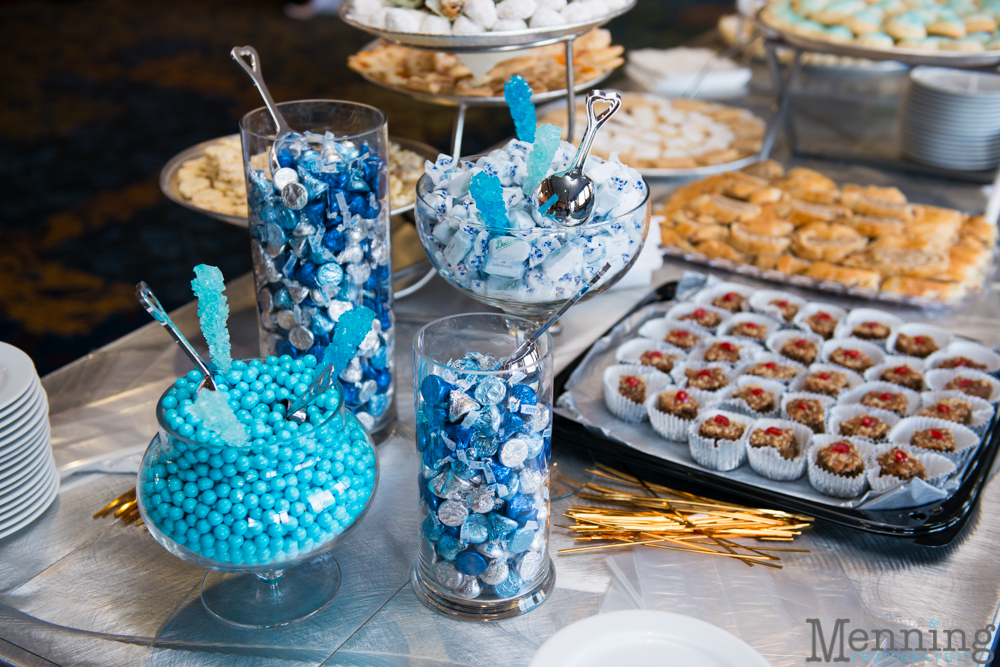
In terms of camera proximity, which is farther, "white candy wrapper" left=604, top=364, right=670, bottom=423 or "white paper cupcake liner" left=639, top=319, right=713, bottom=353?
"white paper cupcake liner" left=639, top=319, right=713, bottom=353

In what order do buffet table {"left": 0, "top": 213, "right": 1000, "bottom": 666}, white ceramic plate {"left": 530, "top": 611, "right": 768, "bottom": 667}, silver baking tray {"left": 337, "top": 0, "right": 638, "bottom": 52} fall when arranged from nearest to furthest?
white ceramic plate {"left": 530, "top": 611, "right": 768, "bottom": 667}, buffet table {"left": 0, "top": 213, "right": 1000, "bottom": 666}, silver baking tray {"left": 337, "top": 0, "right": 638, "bottom": 52}

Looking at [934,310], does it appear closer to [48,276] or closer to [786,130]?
[786,130]

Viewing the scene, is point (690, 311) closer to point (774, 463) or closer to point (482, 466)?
point (774, 463)

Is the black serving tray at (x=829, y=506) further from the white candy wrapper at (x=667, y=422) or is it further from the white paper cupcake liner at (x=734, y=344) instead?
the white paper cupcake liner at (x=734, y=344)

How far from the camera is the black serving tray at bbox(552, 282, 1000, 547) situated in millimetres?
975

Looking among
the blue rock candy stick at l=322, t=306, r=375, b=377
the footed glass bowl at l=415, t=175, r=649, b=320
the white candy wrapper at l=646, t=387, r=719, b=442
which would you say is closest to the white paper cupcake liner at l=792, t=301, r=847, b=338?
the white candy wrapper at l=646, t=387, r=719, b=442

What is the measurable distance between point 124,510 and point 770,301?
1062 mm

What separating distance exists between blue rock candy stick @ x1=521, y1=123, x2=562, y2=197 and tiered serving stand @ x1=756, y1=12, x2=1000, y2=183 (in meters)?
1.17

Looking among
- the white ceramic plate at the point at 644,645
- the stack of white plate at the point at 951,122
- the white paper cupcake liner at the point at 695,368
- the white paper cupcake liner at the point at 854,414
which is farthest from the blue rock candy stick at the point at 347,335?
the stack of white plate at the point at 951,122

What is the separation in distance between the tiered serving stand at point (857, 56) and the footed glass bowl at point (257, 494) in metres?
1.52

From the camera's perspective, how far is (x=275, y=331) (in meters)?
1.08

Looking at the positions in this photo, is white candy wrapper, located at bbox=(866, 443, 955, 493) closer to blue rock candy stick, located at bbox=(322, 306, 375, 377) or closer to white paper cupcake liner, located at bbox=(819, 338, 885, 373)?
white paper cupcake liner, located at bbox=(819, 338, 885, 373)

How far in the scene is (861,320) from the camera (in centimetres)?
141

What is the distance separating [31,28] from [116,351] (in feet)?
20.8
